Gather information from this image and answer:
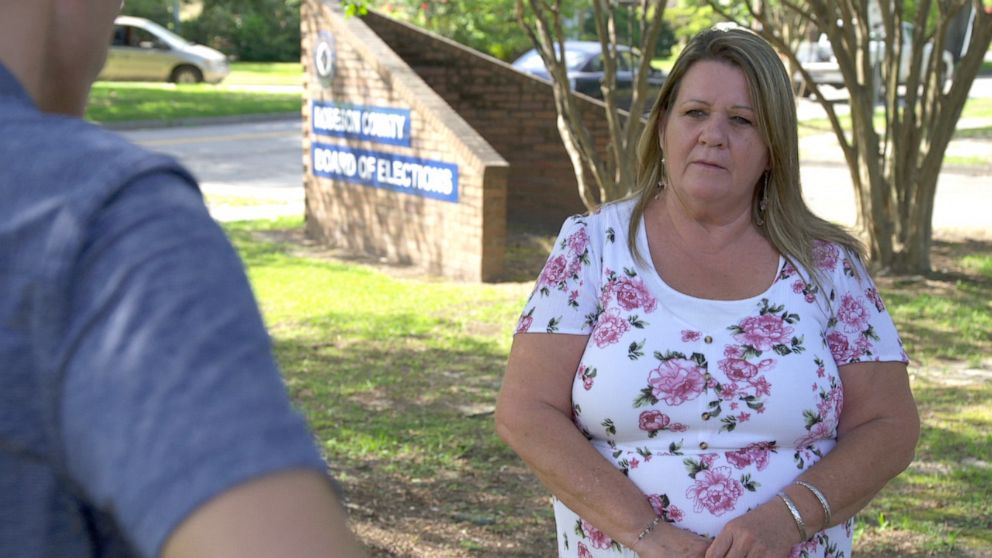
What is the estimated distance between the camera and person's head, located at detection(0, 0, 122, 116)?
919 mm

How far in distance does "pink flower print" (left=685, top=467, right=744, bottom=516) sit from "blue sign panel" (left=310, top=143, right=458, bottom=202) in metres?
7.83

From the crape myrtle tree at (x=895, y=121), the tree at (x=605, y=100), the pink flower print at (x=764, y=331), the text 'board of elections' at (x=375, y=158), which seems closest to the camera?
the pink flower print at (x=764, y=331)

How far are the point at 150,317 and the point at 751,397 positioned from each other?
7.95ft

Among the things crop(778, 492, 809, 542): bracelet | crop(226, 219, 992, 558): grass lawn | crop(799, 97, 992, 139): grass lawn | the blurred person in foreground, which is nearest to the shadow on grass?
crop(226, 219, 992, 558): grass lawn

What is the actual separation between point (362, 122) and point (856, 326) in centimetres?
914

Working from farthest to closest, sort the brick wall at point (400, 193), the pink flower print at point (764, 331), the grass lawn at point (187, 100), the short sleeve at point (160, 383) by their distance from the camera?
the grass lawn at point (187, 100) < the brick wall at point (400, 193) < the pink flower print at point (764, 331) < the short sleeve at point (160, 383)

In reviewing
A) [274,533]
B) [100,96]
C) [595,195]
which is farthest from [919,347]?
[100,96]

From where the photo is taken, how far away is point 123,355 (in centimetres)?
76

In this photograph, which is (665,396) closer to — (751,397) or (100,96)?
(751,397)

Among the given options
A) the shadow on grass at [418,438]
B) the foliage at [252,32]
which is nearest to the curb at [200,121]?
the shadow on grass at [418,438]

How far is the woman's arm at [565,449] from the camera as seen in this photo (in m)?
2.95

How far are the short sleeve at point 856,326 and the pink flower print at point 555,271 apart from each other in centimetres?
68

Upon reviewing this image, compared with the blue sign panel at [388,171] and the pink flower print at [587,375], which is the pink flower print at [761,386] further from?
the blue sign panel at [388,171]

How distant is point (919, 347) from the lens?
8.09 meters
